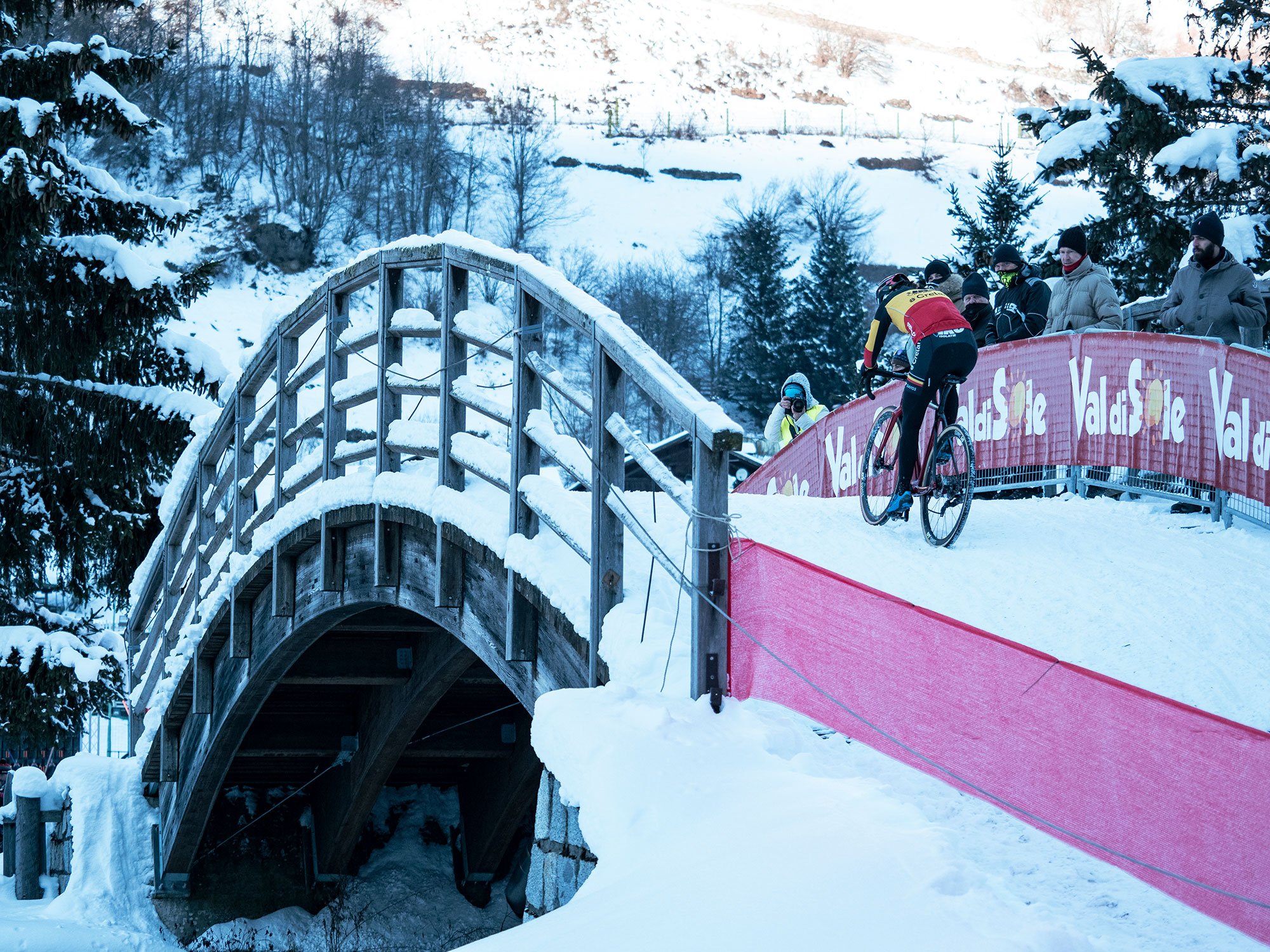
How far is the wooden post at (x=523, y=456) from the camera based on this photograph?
269 inches

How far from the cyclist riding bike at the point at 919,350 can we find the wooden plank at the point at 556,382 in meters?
2.11

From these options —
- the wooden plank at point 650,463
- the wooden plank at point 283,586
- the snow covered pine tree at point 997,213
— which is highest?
the snow covered pine tree at point 997,213

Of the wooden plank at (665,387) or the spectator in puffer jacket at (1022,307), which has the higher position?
the spectator in puffer jacket at (1022,307)

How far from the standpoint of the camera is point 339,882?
14.5 m

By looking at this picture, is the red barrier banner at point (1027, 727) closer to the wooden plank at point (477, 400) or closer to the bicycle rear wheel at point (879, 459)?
the wooden plank at point (477, 400)

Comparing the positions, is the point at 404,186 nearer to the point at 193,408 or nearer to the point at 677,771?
the point at 193,408

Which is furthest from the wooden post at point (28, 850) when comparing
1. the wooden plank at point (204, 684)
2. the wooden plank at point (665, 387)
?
the wooden plank at point (665, 387)

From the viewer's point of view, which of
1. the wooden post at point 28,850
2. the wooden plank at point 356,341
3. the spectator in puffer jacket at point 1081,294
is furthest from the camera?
the wooden post at point 28,850

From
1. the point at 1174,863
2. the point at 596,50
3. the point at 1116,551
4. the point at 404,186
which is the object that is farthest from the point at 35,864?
the point at 596,50

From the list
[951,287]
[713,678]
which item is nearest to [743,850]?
[713,678]

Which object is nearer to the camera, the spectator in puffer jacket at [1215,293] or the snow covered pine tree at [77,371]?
the spectator in puffer jacket at [1215,293]

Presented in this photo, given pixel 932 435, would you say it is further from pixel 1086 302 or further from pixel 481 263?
pixel 1086 302

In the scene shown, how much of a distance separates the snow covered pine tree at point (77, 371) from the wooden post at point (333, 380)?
182 inches

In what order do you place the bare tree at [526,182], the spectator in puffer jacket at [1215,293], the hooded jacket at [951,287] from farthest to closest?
the bare tree at [526,182] → the hooded jacket at [951,287] → the spectator in puffer jacket at [1215,293]
